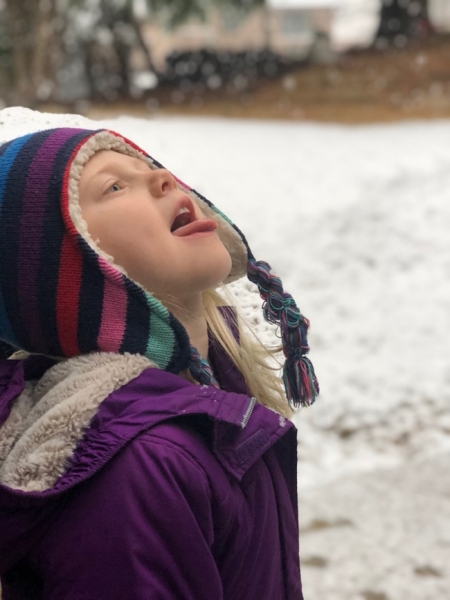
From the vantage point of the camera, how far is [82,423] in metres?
0.57

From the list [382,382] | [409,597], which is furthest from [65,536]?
[382,382]

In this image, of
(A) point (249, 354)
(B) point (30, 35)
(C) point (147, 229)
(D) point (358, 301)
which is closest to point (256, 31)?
(B) point (30, 35)

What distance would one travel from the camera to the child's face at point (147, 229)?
25.7 inches

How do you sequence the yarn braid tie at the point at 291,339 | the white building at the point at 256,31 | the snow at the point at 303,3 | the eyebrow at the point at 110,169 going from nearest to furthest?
the eyebrow at the point at 110,169 < the yarn braid tie at the point at 291,339 < the snow at the point at 303,3 < the white building at the point at 256,31

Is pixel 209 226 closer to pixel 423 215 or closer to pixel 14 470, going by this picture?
pixel 14 470

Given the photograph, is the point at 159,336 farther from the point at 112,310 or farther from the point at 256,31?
the point at 256,31

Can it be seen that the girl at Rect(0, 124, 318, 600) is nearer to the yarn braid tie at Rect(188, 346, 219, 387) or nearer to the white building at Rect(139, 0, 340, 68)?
the yarn braid tie at Rect(188, 346, 219, 387)

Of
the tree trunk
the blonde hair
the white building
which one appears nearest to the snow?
the white building

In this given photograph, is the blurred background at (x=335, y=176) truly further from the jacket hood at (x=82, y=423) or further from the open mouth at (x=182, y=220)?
the jacket hood at (x=82, y=423)

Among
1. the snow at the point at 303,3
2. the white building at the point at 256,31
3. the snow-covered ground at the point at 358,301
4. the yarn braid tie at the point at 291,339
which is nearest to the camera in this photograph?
the yarn braid tie at the point at 291,339

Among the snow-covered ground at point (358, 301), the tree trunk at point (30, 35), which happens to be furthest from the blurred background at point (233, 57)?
the snow-covered ground at point (358, 301)

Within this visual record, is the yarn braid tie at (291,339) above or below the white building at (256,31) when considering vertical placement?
below

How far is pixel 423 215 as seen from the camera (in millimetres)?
3416

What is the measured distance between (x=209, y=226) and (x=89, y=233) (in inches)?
5.1
